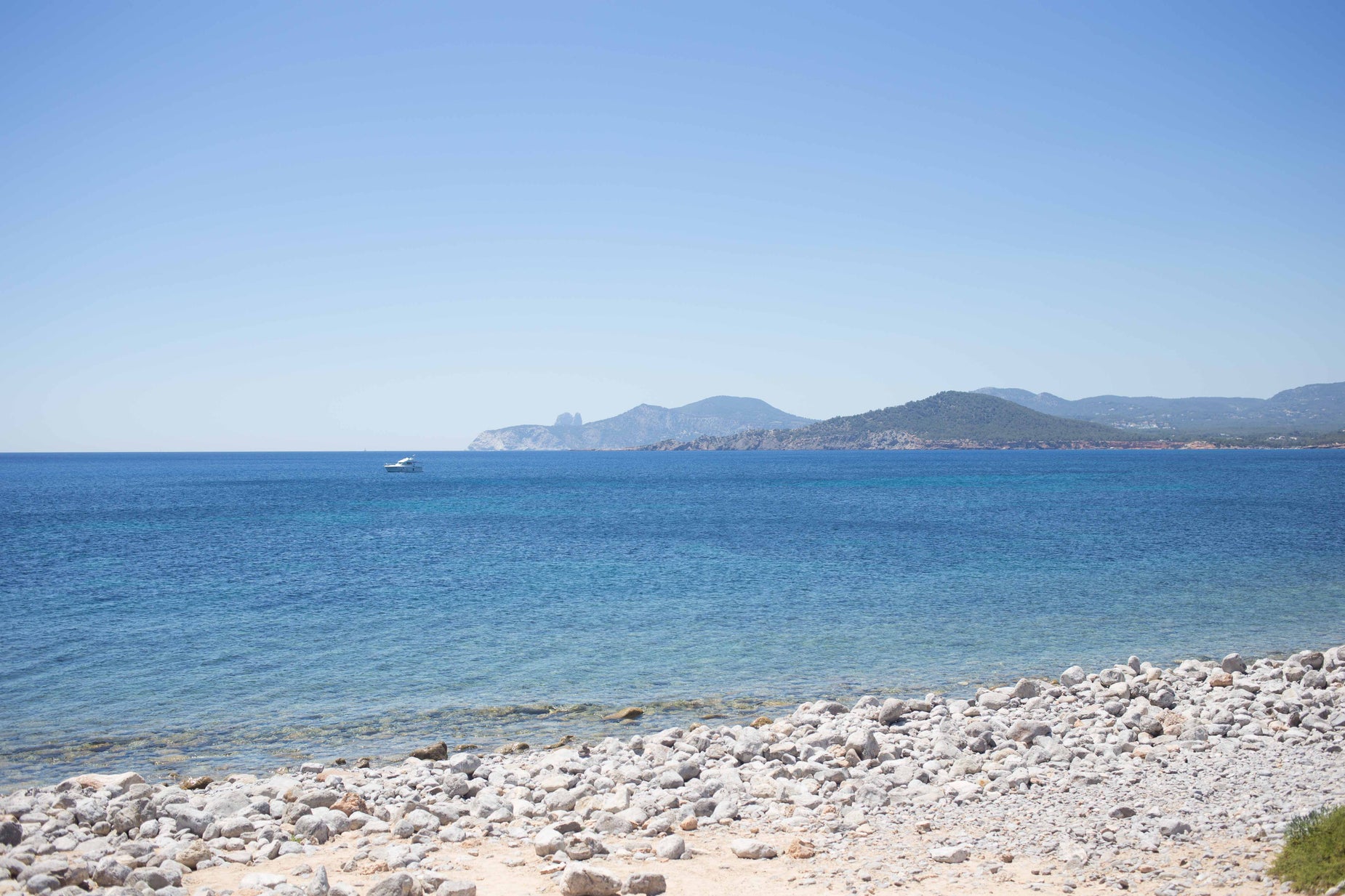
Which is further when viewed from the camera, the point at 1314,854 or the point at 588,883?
the point at 588,883

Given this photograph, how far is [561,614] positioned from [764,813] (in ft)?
59.9

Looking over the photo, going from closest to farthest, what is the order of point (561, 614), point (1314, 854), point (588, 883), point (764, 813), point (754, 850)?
point (1314, 854), point (588, 883), point (754, 850), point (764, 813), point (561, 614)

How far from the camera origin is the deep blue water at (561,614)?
61.1 ft

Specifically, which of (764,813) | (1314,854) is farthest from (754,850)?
(1314,854)

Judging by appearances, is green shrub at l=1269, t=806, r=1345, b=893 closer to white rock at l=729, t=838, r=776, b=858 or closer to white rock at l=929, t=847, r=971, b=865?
white rock at l=929, t=847, r=971, b=865

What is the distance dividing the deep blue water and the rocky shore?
3.44 metres

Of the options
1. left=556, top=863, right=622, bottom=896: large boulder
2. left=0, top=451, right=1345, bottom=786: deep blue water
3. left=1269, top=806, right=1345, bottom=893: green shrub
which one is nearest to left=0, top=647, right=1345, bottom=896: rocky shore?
left=556, top=863, right=622, bottom=896: large boulder

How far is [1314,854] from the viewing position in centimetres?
804

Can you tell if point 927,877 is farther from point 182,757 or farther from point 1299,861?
point 182,757

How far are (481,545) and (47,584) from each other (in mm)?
20765

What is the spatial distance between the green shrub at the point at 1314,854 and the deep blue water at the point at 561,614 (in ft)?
35.8

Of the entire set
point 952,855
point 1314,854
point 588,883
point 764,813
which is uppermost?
point 1314,854

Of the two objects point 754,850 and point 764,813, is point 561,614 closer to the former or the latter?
point 764,813

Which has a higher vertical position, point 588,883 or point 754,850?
point 588,883
